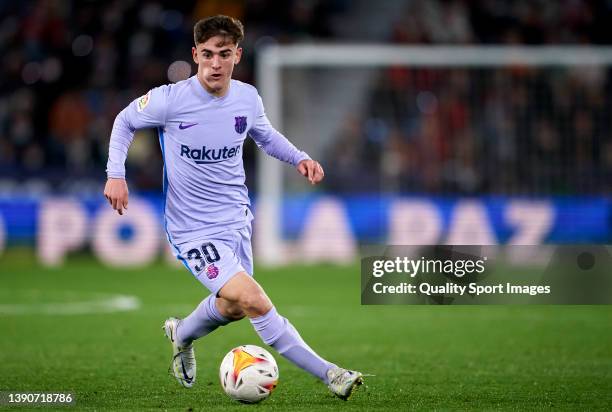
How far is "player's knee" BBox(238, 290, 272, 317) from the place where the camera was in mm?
6703

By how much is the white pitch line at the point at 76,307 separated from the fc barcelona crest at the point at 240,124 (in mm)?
5669

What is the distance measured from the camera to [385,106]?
1931 centimetres

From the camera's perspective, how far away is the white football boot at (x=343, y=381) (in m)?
6.60

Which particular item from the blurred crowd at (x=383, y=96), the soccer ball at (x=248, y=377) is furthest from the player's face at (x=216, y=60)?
the blurred crowd at (x=383, y=96)

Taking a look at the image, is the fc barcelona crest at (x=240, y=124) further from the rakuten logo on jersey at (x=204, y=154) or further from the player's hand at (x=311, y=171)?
the player's hand at (x=311, y=171)

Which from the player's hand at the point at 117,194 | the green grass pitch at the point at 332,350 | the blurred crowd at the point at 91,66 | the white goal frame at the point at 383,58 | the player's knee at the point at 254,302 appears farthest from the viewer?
the blurred crowd at the point at 91,66

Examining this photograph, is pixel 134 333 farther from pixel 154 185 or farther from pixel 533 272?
pixel 154 185

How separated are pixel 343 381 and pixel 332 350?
2.97 metres

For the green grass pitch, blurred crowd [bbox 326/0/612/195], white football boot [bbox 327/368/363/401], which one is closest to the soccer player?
white football boot [bbox 327/368/363/401]

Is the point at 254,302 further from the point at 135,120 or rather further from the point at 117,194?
the point at 135,120

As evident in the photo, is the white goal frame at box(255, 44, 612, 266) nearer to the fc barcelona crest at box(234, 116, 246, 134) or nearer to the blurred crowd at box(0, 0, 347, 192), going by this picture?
the blurred crowd at box(0, 0, 347, 192)

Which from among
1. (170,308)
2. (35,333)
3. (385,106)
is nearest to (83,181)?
(385,106)

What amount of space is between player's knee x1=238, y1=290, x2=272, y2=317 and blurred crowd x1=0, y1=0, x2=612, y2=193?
12.0 metres

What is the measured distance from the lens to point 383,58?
18750 mm
